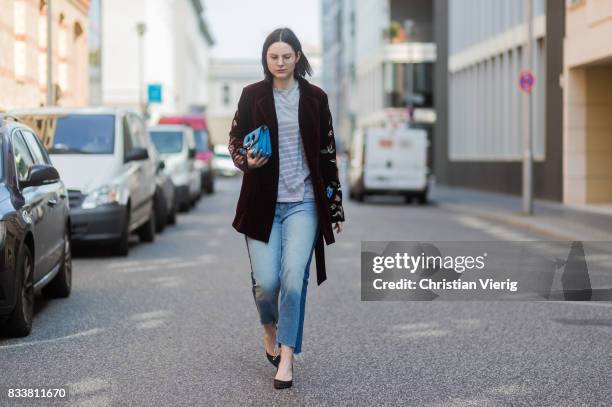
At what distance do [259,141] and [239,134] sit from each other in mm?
217

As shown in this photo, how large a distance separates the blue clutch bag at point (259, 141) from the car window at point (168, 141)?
1851 centimetres

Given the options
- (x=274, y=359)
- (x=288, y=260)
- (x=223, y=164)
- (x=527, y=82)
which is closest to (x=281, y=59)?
(x=288, y=260)

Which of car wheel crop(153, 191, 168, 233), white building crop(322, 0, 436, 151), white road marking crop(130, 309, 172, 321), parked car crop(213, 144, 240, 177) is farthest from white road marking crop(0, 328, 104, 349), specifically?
parked car crop(213, 144, 240, 177)

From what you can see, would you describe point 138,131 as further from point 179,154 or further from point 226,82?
point 226,82

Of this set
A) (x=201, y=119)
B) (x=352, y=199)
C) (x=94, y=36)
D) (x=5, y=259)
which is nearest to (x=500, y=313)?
(x=5, y=259)

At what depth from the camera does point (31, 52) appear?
27297mm

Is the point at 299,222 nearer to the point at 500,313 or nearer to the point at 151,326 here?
the point at 151,326

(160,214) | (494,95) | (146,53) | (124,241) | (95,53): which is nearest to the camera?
(124,241)

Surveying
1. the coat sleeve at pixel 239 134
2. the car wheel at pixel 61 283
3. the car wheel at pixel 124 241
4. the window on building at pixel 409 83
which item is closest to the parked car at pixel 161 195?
the car wheel at pixel 124 241

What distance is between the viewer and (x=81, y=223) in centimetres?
1374

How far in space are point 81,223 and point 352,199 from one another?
2133cm

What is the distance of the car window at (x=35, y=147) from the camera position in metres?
9.71

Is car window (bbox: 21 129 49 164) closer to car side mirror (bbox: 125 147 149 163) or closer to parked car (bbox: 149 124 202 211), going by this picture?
car side mirror (bbox: 125 147 149 163)

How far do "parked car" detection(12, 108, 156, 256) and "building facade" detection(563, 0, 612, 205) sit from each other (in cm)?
1343
